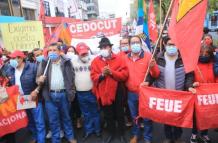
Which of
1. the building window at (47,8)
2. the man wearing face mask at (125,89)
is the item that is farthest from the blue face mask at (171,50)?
the building window at (47,8)

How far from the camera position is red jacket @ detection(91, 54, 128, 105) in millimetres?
5359

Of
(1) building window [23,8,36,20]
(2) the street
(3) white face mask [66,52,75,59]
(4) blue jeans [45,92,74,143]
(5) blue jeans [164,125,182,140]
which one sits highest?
(1) building window [23,8,36,20]

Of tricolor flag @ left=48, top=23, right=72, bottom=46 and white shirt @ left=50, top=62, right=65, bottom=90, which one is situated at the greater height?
tricolor flag @ left=48, top=23, right=72, bottom=46

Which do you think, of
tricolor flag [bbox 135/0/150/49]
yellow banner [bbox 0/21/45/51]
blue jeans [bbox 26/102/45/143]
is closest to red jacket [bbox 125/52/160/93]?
blue jeans [bbox 26/102/45/143]

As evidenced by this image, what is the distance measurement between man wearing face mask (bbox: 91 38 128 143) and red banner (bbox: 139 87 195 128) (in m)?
0.78

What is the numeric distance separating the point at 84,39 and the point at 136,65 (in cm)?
348

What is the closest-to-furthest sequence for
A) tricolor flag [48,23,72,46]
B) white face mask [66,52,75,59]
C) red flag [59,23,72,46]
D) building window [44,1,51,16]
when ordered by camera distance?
1. white face mask [66,52,75,59]
2. tricolor flag [48,23,72,46]
3. red flag [59,23,72,46]
4. building window [44,1,51,16]

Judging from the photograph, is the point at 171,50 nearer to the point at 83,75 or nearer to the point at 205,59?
the point at 205,59

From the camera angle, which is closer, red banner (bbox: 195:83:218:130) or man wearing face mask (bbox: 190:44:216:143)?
red banner (bbox: 195:83:218:130)

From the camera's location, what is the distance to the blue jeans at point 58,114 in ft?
17.9

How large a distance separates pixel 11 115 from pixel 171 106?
107 inches

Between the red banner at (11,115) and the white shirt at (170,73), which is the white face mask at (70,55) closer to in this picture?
the red banner at (11,115)

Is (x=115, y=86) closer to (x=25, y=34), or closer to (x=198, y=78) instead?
(x=198, y=78)

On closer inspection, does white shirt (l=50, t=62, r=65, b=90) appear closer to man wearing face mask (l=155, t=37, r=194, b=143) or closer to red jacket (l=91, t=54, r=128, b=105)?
red jacket (l=91, t=54, r=128, b=105)
